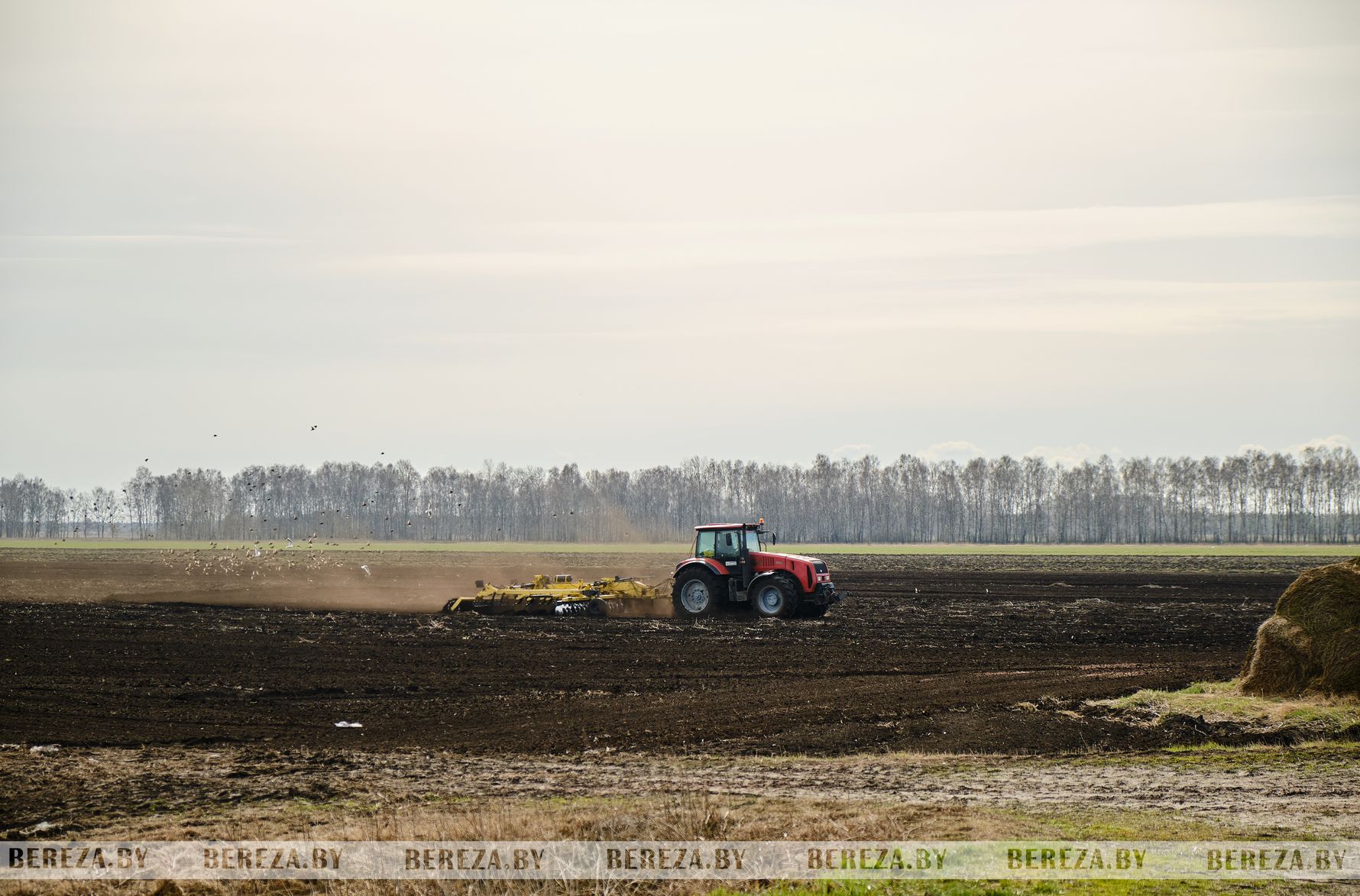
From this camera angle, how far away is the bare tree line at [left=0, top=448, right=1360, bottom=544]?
166375mm

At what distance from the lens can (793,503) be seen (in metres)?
178

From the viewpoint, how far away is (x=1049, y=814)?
10391 millimetres

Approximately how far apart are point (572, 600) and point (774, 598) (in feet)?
17.6

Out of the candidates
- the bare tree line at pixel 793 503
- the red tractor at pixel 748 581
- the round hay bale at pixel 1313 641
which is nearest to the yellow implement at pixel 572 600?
the red tractor at pixel 748 581

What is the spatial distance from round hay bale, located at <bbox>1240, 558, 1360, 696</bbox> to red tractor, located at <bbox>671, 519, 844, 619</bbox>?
46.3ft

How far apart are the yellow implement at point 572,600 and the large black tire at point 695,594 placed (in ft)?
2.16

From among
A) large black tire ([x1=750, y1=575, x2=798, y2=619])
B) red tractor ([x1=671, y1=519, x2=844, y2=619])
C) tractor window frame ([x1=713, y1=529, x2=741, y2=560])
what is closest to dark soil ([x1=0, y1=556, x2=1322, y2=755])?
large black tire ([x1=750, y1=575, x2=798, y2=619])

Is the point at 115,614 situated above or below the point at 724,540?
below

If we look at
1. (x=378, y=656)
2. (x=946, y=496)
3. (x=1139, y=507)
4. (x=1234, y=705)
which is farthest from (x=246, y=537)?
(x=1234, y=705)

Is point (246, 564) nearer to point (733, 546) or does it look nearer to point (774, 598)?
point (733, 546)

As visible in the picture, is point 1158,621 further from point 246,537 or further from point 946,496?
point 246,537

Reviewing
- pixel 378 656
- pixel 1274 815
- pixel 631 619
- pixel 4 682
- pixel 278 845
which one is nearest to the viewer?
pixel 278 845

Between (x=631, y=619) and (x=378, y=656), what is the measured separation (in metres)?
9.45

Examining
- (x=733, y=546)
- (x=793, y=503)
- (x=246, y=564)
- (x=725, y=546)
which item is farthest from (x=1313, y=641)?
(x=793, y=503)
